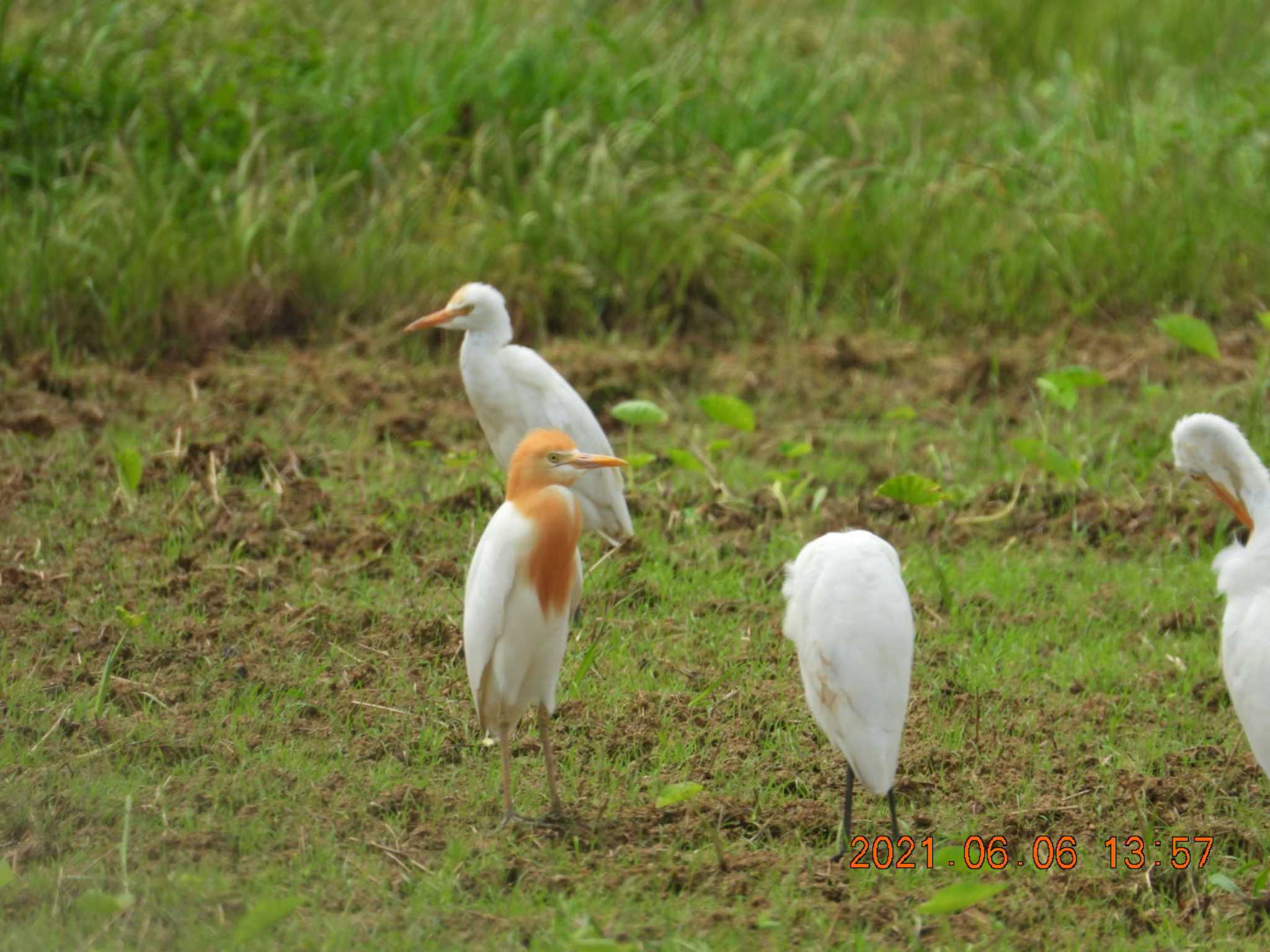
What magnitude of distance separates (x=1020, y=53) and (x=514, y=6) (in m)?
3.39

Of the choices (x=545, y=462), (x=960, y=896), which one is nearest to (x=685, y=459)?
(x=545, y=462)

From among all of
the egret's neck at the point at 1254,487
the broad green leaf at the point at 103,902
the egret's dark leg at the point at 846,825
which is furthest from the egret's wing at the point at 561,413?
the broad green leaf at the point at 103,902

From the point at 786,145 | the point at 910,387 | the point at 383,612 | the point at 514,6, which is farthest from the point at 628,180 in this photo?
the point at 383,612

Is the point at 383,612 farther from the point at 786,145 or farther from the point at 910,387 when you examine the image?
the point at 786,145

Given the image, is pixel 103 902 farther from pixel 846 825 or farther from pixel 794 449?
pixel 794 449

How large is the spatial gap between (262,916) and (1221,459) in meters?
2.48

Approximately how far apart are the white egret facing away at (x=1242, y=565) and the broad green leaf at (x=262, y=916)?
7.04 ft

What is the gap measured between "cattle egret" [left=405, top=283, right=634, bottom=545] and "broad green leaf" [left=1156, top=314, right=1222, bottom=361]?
200cm

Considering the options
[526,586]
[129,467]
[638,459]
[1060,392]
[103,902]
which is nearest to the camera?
[103,902]

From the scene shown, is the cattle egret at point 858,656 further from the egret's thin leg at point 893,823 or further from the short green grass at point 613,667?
the short green grass at point 613,667

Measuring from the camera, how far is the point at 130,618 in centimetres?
463

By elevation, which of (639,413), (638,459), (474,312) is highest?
(474,312)

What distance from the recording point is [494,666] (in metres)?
3.75

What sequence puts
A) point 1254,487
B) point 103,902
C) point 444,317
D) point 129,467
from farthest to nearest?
point 129,467, point 444,317, point 1254,487, point 103,902
